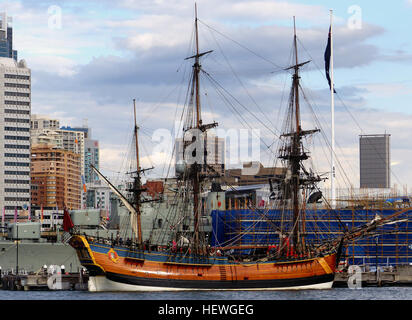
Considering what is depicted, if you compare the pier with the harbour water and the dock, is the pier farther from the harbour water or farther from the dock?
the harbour water

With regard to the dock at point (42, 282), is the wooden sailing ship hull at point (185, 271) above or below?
above

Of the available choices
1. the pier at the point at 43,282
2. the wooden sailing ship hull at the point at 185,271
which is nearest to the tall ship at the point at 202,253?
the wooden sailing ship hull at the point at 185,271

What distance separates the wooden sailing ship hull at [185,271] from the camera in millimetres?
83375

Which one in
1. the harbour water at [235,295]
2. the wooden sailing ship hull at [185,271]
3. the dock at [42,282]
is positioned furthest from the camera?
the dock at [42,282]

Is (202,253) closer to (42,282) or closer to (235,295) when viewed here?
(235,295)

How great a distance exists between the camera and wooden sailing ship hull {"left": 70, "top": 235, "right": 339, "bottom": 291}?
274ft

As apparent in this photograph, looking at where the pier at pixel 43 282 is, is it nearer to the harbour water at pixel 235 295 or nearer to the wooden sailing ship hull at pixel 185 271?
the wooden sailing ship hull at pixel 185 271

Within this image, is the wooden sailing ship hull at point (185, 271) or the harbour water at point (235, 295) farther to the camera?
the wooden sailing ship hull at point (185, 271)

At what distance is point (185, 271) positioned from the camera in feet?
279

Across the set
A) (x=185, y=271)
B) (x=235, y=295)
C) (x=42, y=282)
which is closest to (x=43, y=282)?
(x=42, y=282)

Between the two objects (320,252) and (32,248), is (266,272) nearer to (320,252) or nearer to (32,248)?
(320,252)

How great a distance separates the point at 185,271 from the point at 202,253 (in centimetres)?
327
